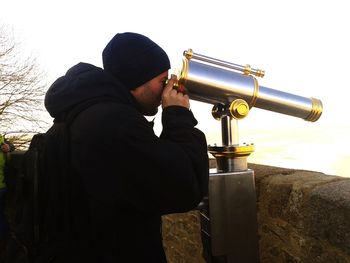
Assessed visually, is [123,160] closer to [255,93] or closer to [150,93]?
[150,93]

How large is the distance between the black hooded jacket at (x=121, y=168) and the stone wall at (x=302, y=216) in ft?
1.92

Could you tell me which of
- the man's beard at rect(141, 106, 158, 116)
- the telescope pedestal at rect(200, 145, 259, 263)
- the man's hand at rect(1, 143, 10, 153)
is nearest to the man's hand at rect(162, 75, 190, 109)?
the man's beard at rect(141, 106, 158, 116)

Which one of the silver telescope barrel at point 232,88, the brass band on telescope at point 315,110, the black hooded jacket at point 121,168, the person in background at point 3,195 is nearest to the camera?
the black hooded jacket at point 121,168

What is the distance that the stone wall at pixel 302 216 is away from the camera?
1367 millimetres

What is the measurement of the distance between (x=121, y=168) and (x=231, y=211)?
60 centimetres

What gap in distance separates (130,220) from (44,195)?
27cm

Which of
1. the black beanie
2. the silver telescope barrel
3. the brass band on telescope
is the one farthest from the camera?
the brass band on telescope

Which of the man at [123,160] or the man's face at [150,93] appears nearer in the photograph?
the man at [123,160]

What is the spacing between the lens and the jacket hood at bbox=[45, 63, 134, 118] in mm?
1123

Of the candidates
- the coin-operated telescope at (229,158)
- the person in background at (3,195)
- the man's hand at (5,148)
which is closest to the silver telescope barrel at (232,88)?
the coin-operated telescope at (229,158)

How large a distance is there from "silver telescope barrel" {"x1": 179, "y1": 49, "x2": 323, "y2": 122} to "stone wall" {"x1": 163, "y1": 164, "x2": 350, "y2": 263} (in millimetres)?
329

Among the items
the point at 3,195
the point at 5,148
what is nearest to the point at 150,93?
the point at 3,195

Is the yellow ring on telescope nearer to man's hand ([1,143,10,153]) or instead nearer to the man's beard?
the man's beard

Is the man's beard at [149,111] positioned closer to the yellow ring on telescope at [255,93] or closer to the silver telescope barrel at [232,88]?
the silver telescope barrel at [232,88]
